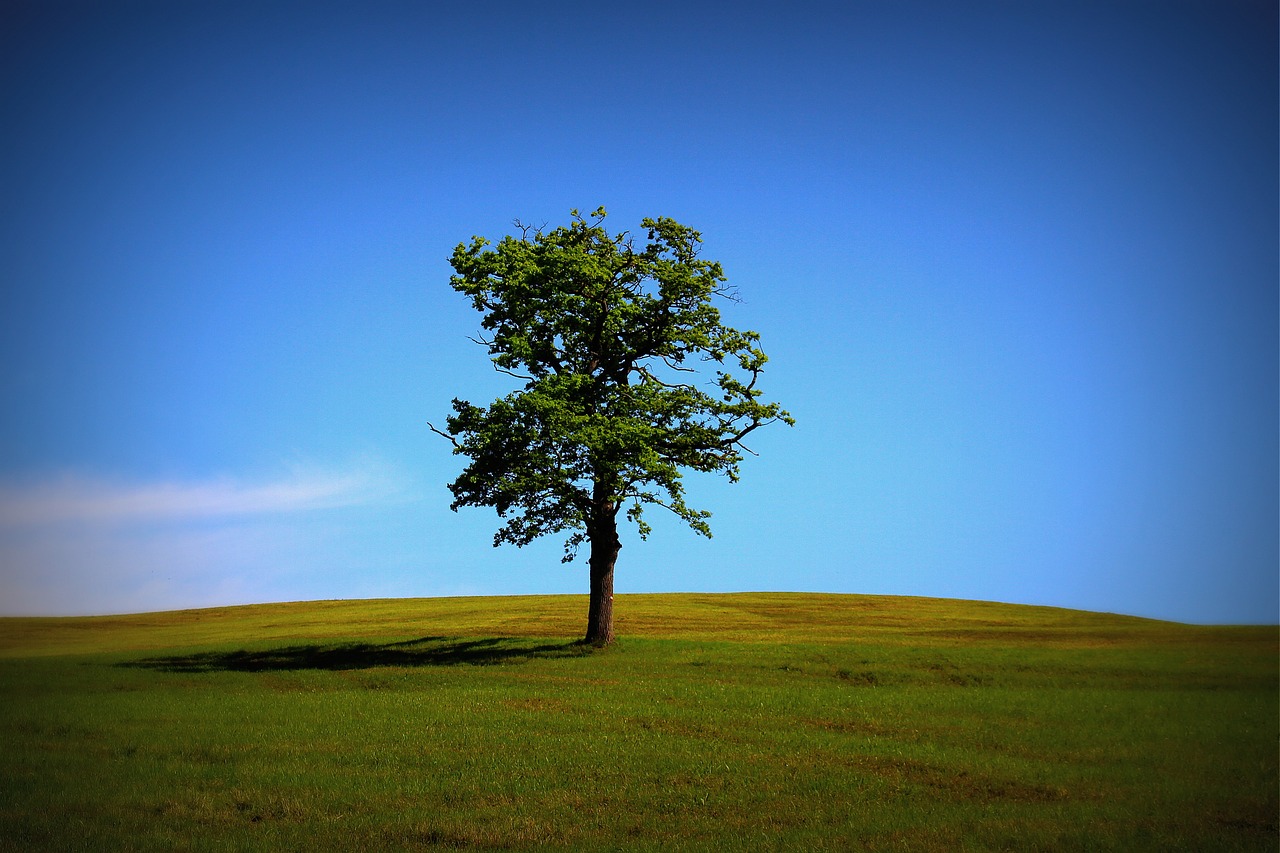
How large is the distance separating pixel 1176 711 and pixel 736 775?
1786 cm

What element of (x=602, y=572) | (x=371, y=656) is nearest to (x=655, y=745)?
(x=602, y=572)

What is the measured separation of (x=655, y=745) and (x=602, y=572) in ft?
72.8

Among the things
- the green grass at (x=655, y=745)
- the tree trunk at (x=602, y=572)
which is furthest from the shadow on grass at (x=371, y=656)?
the tree trunk at (x=602, y=572)

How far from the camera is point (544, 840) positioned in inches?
634

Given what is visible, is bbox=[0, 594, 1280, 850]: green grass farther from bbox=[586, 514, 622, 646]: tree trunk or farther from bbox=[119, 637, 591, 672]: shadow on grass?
bbox=[586, 514, 622, 646]: tree trunk

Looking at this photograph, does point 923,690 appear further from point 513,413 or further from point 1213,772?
point 513,413

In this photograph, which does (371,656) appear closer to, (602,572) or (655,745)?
(602,572)

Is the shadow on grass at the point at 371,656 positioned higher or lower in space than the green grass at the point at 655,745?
lower

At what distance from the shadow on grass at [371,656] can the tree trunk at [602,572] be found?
1236mm

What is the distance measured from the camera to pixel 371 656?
151ft

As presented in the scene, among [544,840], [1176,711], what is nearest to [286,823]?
[544,840]

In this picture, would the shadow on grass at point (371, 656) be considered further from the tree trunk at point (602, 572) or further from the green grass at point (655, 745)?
the tree trunk at point (602, 572)

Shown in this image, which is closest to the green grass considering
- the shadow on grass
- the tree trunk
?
the shadow on grass

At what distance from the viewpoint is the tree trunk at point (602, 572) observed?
4572 cm
